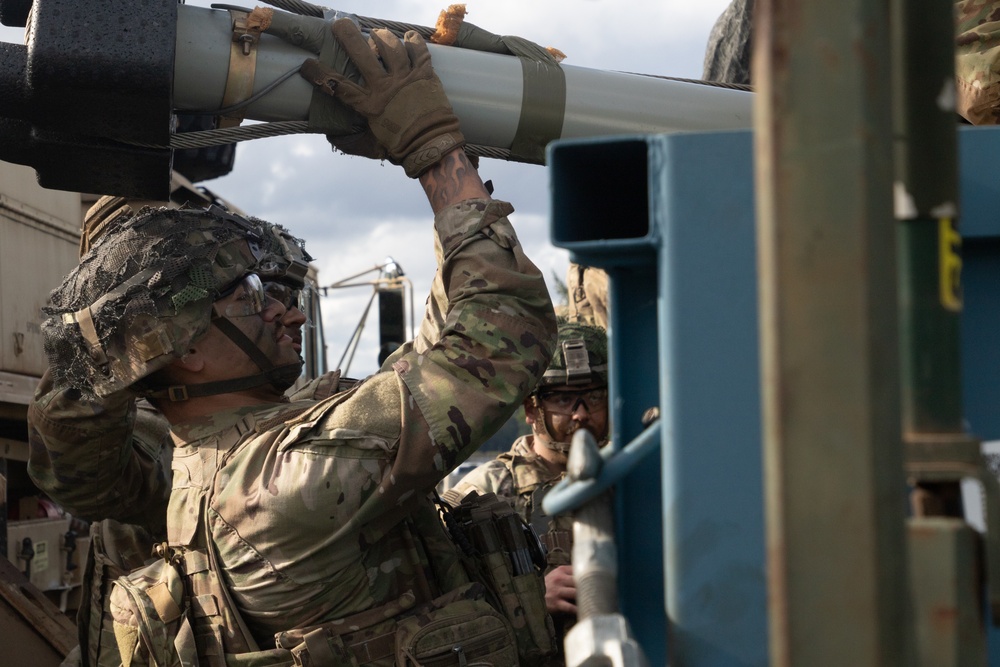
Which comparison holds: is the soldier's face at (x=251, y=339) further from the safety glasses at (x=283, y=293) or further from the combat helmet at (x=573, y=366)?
the combat helmet at (x=573, y=366)

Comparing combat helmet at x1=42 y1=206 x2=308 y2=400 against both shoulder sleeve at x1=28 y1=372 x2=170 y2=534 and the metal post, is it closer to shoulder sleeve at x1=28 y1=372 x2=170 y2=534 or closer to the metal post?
shoulder sleeve at x1=28 y1=372 x2=170 y2=534

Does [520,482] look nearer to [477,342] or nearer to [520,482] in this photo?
[520,482]

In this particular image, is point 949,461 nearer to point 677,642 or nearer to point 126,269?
point 677,642

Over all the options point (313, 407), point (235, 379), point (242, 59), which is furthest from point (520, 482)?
point (242, 59)

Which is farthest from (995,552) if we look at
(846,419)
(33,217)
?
(33,217)

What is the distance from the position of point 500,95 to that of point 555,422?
6.51 ft

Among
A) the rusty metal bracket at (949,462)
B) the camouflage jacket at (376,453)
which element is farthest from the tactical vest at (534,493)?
the rusty metal bracket at (949,462)

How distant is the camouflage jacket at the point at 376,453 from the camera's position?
2514 millimetres

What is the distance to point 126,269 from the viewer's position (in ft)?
9.53

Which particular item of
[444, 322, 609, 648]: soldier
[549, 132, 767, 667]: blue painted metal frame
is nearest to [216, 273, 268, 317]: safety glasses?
[444, 322, 609, 648]: soldier

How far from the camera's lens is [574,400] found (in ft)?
Result: 15.0

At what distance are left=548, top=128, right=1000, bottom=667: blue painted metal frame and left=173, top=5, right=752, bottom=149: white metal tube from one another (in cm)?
139

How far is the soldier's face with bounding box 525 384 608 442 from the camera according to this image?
14.9 feet

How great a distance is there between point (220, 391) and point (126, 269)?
0.40 meters
